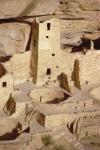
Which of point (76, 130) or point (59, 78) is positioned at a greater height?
point (59, 78)

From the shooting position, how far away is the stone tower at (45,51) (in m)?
21.4

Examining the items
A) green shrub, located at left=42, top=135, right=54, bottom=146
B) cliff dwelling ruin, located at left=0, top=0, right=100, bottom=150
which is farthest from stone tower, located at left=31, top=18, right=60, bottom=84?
green shrub, located at left=42, top=135, right=54, bottom=146

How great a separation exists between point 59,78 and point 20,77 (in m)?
1.64

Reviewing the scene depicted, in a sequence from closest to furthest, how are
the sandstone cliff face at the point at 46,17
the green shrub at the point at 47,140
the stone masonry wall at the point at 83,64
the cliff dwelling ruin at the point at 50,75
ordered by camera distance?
the green shrub at the point at 47,140 → the cliff dwelling ruin at the point at 50,75 → the sandstone cliff face at the point at 46,17 → the stone masonry wall at the point at 83,64

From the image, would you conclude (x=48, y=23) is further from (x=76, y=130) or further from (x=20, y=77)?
(x=76, y=130)

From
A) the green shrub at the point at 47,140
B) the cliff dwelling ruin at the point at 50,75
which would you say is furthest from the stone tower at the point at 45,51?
the green shrub at the point at 47,140

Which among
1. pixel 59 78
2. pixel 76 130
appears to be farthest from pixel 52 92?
pixel 76 130

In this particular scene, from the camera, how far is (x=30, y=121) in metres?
20.1

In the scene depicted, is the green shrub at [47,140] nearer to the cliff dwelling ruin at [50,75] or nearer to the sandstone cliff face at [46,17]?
the cliff dwelling ruin at [50,75]

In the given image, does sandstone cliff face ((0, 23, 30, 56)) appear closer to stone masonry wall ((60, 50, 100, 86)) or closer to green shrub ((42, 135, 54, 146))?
stone masonry wall ((60, 50, 100, 86))

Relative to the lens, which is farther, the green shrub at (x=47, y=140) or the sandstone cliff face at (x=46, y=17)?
the sandstone cliff face at (x=46, y=17)

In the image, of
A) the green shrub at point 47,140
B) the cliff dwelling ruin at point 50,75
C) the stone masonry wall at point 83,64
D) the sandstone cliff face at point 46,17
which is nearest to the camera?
the green shrub at point 47,140

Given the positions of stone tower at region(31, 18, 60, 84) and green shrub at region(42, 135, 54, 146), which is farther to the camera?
stone tower at region(31, 18, 60, 84)

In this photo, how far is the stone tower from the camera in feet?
70.1
